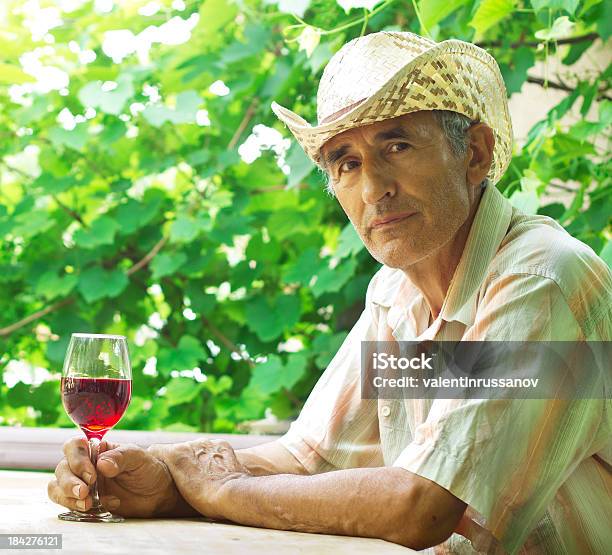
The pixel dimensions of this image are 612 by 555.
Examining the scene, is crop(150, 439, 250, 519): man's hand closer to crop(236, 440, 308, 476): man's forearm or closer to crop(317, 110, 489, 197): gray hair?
crop(236, 440, 308, 476): man's forearm

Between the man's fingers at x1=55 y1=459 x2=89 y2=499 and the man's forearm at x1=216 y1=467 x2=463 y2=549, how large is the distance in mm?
240

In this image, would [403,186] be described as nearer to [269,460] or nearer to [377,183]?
[377,183]

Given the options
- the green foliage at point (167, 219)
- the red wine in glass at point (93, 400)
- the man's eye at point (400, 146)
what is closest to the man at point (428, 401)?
the man's eye at point (400, 146)

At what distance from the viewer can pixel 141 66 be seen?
12.5 feet

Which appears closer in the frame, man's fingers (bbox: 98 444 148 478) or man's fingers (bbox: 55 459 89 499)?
man's fingers (bbox: 55 459 89 499)

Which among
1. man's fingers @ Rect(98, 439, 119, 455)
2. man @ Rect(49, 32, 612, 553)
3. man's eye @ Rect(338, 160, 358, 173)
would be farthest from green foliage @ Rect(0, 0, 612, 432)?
man's fingers @ Rect(98, 439, 119, 455)

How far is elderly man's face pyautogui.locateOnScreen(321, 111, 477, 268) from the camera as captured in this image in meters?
1.77

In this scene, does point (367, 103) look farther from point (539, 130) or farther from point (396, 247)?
point (539, 130)

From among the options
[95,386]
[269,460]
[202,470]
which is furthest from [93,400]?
[269,460]

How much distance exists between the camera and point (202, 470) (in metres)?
1.72

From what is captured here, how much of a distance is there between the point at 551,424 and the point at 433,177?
523mm

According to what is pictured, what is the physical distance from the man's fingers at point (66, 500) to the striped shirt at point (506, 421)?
51 centimetres

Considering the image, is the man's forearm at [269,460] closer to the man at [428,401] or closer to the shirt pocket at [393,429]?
the man at [428,401]

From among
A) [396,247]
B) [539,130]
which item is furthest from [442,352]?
[539,130]
